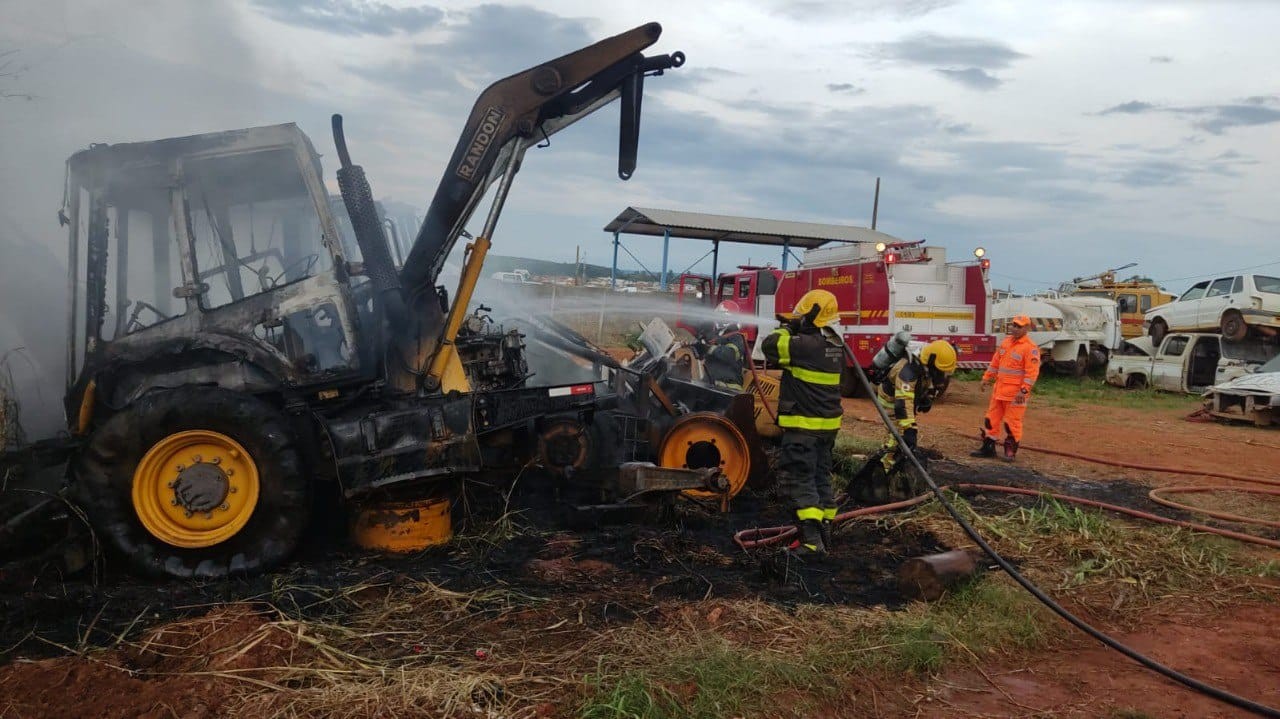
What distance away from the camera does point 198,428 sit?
4.65 meters

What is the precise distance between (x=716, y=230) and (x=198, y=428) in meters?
20.3

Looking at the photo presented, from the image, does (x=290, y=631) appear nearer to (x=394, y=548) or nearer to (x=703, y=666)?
(x=394, y=548)

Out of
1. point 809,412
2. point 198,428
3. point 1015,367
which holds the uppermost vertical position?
point 1015,367

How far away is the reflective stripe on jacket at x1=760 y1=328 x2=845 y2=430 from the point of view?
5449mm

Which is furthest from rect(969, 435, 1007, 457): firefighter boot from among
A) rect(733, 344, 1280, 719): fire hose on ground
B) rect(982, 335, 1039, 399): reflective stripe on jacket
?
rect(733, 344, 1280, 719): fire hose on ground

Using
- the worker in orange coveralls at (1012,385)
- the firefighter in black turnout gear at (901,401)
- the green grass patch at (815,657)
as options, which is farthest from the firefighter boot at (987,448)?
the green grass patch at (815,657)

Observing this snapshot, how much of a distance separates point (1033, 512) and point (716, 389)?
2617 millimetres

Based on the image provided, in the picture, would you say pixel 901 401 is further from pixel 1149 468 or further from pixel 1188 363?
pixel 1188 363

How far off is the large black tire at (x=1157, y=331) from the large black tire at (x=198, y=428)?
21217 mm

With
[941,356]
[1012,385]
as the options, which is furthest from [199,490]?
[1012,385]

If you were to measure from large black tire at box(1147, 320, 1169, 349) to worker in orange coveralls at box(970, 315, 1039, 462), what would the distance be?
43.6ft

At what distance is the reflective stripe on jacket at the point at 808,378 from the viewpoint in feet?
17.9

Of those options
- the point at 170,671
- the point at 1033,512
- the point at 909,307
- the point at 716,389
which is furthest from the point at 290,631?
the point at 909,307

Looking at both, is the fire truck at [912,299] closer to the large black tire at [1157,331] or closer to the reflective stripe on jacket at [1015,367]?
the reflective stripe on jacket at [1015,367]
